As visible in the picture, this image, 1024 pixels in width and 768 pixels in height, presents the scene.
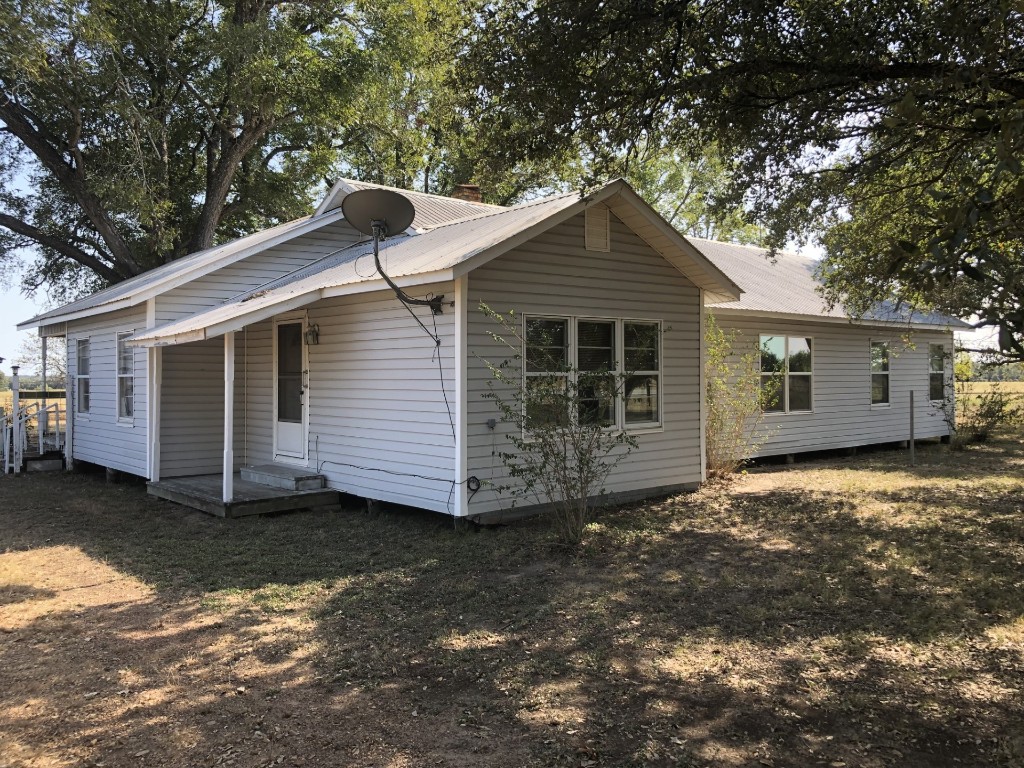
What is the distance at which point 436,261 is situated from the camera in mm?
7957

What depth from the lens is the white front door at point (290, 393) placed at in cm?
1044

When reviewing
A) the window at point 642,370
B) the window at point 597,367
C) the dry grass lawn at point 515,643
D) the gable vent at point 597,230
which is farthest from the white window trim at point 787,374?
the gable vent at point 597,230

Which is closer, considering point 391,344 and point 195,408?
point 391,344

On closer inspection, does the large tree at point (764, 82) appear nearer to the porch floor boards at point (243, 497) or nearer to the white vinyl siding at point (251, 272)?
the porch floor boards at point (243, 497)

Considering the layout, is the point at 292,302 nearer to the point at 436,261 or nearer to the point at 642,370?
the point at 436,261

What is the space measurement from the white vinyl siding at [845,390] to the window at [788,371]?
14cm

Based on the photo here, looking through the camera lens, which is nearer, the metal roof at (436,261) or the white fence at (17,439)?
the metal roof at (436,261)

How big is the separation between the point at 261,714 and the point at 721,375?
9.80 meters

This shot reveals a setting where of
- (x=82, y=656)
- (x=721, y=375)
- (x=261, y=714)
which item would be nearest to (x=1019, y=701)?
(x=261, y=714)

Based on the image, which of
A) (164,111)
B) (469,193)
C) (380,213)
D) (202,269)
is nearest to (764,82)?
(380,213)

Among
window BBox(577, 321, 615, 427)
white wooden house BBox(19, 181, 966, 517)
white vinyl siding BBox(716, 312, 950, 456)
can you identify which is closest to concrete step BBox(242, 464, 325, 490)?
white wooden house BBox(19, 181, 966, 517)

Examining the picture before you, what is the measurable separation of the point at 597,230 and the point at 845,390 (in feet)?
27.5

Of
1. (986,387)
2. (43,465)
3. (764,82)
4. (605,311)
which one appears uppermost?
(764,82)

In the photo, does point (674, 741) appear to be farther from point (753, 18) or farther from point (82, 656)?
point (753, 18)
